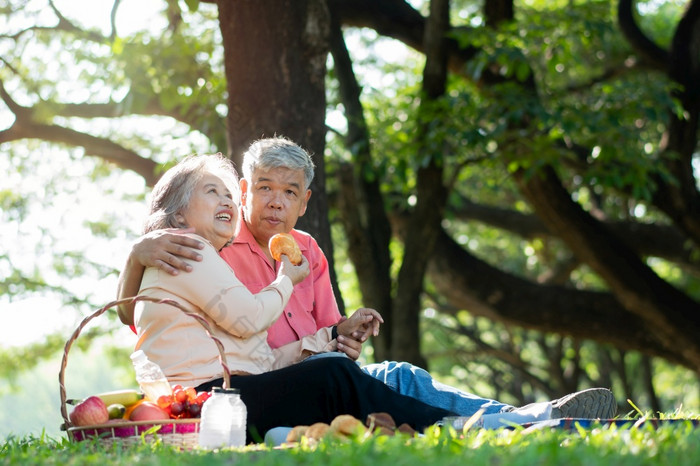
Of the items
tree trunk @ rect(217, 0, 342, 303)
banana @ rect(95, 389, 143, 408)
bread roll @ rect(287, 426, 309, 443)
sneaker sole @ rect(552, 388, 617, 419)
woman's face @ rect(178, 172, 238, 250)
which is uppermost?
tree trunk @ rect(217, 0, 342, 303)

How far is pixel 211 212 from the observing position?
4.01 m

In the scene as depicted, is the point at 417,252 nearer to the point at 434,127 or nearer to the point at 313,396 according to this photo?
the point at 434,127

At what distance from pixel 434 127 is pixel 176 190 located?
14.1 ft

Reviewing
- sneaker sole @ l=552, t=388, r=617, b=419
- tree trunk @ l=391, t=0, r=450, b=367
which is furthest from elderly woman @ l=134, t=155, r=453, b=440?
tree trunk @ l=391, t=0, r=450, b=367

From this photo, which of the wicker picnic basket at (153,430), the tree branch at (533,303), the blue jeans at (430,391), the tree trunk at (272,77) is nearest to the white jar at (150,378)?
the wicker picnic basket at (153,430)

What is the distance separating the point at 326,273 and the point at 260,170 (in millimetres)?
680

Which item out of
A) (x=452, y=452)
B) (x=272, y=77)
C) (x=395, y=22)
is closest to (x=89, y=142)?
(x=395, y=22)

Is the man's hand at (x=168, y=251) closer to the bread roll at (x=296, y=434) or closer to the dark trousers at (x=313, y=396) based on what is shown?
the dark trousers at (x=313, y=396)

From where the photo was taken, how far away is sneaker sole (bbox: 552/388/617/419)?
149 inches

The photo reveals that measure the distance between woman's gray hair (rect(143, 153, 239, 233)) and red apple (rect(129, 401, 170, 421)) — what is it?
2.77 feet

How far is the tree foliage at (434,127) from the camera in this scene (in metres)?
6.34

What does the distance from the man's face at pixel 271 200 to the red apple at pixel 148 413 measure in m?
1.39

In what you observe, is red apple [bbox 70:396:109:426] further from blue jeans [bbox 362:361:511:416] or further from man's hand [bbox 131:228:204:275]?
blue jeans [bbox 362:361:511:416]

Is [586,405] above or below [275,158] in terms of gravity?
below
